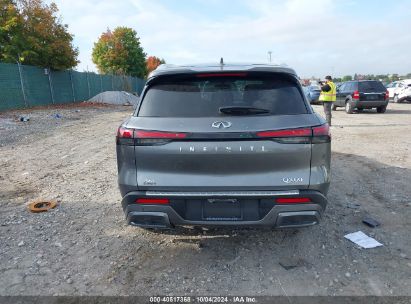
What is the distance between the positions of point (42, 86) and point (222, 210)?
74.6 feet

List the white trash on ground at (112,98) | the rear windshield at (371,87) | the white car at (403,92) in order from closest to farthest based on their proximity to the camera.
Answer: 1. the rear windshield at (371,87)
2. the white car at (403,92)
3. the white trash on ground at (112,98)

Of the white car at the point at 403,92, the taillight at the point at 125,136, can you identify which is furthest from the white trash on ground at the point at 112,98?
the taillight at the point at 125,136

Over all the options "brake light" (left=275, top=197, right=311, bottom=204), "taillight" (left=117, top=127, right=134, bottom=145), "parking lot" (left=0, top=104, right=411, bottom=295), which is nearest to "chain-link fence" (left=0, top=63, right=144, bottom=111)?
"parking lot" (left=0, top=104, right=411, bottom=295)

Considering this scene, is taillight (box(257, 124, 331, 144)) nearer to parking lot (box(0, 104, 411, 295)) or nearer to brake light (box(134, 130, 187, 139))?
brake light (box(134, 130, 187, 139))

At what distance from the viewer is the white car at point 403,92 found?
79.9 ft

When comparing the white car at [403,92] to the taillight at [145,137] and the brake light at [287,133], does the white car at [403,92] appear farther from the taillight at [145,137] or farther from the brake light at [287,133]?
the taillight at [145,137]

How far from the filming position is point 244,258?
3.48 m

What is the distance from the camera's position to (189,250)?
11.8ft

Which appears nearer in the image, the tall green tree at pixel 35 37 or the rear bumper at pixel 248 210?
Result: the rear bumper at pixel 248 210

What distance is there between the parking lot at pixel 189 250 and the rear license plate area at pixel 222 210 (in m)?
0.63

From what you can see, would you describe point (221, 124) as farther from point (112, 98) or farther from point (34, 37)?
point (112, 98)

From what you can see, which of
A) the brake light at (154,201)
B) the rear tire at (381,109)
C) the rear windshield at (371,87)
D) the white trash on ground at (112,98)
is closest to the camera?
the brake light at (154,201)

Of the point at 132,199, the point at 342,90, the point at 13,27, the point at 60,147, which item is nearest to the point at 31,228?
the point at 132,199

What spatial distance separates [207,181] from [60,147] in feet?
23.9
